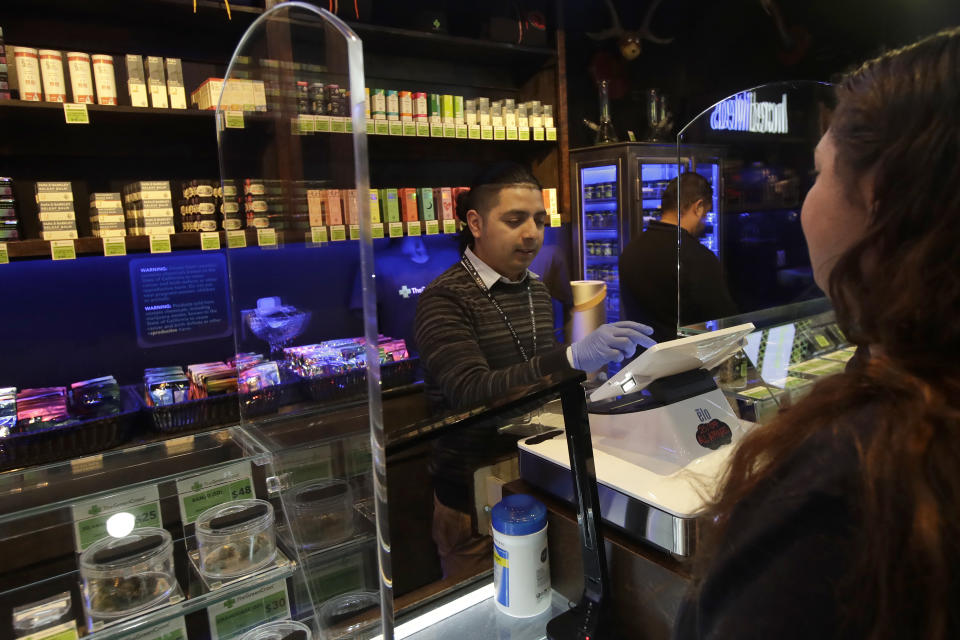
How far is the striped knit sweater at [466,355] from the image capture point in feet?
6.02

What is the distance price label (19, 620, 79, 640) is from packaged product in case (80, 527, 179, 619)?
0.02 m

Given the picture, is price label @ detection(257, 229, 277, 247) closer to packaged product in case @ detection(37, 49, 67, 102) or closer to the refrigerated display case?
packaged product in case @ detection(37, 49, 67, 102)

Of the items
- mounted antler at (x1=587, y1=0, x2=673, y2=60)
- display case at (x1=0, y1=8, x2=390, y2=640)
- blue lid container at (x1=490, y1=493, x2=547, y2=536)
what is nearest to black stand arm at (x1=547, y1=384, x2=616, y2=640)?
blue lid container at (x1=490, y1=493, x2=547, y2=536)

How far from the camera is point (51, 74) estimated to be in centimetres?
239

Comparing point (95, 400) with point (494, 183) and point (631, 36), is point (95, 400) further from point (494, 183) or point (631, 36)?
point (631, 36)

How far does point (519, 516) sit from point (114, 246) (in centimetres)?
223

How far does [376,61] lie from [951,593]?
362cm

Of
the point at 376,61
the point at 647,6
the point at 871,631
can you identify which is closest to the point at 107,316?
the point at 376,61

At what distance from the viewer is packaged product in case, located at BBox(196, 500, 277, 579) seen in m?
Answer: 0.82

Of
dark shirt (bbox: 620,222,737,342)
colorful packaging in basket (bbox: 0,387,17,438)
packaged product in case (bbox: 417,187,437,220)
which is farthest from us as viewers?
packaged product in case (bbox: 417,187,437,220)

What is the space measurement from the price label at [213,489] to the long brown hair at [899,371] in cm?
67

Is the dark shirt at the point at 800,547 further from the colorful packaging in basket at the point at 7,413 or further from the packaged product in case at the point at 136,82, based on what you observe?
the packaged product in case at the point at 136,82

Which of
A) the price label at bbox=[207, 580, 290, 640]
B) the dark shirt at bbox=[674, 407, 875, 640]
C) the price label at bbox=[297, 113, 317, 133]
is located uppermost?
the price label at bbox=[297, 113, 317, 133]

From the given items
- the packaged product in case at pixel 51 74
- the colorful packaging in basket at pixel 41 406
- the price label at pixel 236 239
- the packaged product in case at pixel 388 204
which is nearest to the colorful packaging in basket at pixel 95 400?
the colorful packaging in basket at pixel 41 406
